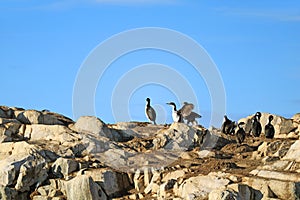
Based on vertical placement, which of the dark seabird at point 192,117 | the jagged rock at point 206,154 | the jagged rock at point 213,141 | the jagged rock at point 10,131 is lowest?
the jagged rock at point 206,154

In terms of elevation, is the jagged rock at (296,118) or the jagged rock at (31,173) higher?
the jagged rock at (296,118)

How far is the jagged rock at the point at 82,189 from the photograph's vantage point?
37969 mm

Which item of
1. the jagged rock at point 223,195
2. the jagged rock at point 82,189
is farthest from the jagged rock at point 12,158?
the jagged rock at point 223,195

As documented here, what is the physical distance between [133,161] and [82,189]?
4382 mm

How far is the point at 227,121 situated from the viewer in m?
50.8

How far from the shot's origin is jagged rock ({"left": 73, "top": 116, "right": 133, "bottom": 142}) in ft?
148

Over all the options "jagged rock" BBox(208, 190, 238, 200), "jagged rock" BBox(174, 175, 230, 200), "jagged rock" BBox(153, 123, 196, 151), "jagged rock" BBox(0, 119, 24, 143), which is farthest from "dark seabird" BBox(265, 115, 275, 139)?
"jagged rock" BBox(208, 190, 238, 200)

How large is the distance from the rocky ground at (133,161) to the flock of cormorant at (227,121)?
0.59 metres

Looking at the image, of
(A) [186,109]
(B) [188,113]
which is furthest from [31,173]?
(B) [188,113]

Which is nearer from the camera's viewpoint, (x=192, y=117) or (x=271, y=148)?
(x=271, y=148)

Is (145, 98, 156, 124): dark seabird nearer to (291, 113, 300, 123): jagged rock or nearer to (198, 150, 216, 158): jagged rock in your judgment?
(291, 113, 300, 123): jagged rock

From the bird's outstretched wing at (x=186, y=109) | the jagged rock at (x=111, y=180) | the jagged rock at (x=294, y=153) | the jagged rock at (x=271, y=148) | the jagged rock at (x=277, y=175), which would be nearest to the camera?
the jagged rock at (x=277, y=175)

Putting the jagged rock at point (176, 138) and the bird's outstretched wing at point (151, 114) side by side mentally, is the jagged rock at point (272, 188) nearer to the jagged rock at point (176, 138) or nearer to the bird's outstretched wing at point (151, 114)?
the jagged rock at point (176, 138)

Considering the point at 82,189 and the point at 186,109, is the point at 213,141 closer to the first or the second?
the point at 186,109
